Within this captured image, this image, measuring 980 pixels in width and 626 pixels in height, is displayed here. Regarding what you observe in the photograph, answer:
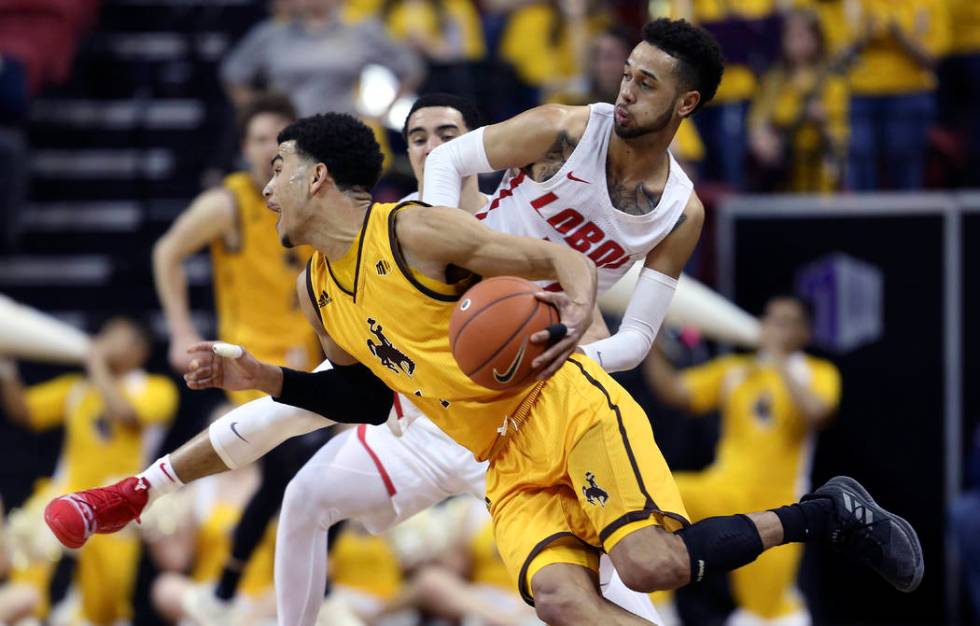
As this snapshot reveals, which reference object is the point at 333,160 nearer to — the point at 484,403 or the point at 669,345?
the point at 484,403

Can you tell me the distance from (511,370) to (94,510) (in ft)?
5.63

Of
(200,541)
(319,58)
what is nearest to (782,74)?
(319,58)

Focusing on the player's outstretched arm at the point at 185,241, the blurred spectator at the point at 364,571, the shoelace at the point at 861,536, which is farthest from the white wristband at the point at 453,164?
the blurred spectator at the point at 364,571

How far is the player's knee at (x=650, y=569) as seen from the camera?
195 inches

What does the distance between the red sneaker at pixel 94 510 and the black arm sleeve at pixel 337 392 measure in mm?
610

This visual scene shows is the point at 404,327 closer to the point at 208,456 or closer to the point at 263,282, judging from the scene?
the point at 208,456

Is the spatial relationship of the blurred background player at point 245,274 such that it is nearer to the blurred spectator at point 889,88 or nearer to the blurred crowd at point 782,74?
the blurred crowd at point 782,74

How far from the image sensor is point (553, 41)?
35.8 feet

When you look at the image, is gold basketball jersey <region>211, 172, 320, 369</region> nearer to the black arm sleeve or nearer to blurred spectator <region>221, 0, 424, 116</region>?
the black arm sleeve

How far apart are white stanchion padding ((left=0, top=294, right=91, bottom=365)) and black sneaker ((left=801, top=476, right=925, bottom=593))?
5523mm

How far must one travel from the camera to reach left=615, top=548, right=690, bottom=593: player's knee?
4.95 m

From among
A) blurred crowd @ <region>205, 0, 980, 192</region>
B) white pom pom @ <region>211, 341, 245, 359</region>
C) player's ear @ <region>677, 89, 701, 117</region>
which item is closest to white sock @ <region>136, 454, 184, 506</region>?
white pom pom @ <region>211, 341, 245, 359</region>

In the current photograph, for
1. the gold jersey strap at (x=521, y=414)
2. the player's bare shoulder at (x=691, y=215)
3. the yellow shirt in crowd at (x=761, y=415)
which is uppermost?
the player's bare shoulder at (x=691, y=215)

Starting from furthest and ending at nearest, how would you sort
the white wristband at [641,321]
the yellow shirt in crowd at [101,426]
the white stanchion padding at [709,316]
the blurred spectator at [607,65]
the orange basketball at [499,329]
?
the white stanchion padding at [709,316] → the yellow shirt in crowd at [101,426] → the blurred spectator at [607,65] → the white wristband at [641,321] → the orange basketball at [499,329]
